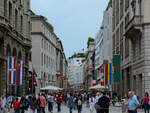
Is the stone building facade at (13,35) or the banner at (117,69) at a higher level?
the stone building facade at (13,35)

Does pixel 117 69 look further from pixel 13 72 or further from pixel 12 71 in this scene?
pixel 12 71

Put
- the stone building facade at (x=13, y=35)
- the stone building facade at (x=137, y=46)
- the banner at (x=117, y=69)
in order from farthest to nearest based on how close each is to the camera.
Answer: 1. the banner at (x=117, y=69)
2. the stone building facade at (x=137, y=46)
3. the stone building facade at (x=13, y=35)

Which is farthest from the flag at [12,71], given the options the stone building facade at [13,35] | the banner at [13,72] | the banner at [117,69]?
the banner at [117,69]

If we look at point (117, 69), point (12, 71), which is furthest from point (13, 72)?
point (117, 69)

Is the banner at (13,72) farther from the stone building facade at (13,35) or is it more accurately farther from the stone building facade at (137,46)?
the stone building facade at (137,46)

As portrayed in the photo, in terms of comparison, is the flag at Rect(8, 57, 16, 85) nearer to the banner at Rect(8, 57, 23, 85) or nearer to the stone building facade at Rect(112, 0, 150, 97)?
the banner at Rect(8, 57, 23, 85)

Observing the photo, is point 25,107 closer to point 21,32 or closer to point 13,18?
point 13,18

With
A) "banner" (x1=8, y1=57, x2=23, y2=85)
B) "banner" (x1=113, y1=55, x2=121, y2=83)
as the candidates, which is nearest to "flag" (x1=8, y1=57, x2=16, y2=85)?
"banner" (x1=8, y1=57, x2=23, y2=85)

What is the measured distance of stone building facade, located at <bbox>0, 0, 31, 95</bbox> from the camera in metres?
32.4

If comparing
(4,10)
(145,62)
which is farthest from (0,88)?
(145,62)

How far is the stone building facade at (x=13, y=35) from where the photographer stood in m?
32.4

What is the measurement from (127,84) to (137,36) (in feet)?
35.4

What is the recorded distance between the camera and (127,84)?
45906mm

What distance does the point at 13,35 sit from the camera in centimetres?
3609
